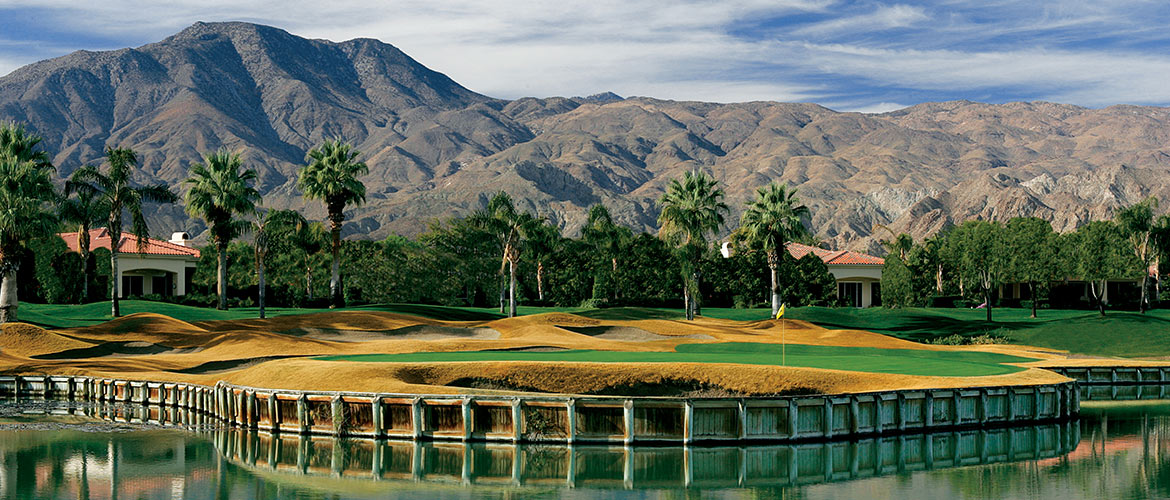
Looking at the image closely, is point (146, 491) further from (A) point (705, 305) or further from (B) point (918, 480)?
→ (A) point (705, 305)

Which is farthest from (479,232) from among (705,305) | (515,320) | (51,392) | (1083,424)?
(1083,424)

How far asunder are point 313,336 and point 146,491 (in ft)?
131

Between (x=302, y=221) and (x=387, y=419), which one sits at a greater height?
(x=302, y=221)

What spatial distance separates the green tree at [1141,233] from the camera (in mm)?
96562

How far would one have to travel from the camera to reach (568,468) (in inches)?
1115

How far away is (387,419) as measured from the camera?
32.4 metres

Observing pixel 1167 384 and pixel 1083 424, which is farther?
pixel 1167 384

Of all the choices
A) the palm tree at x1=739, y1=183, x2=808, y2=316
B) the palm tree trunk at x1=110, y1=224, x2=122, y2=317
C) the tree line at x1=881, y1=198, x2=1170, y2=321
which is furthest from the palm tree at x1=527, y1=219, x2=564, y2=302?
the palm tree trunk at x1=110, y1=224, x2=122, y2=317

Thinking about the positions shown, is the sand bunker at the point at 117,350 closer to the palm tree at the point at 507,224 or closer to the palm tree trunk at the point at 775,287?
the palm tree at the point at 507,224

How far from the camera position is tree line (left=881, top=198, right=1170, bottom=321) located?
8631 cm

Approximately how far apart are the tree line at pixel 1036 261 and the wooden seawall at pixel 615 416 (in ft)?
172

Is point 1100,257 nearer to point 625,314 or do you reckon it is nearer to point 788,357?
point 625,314

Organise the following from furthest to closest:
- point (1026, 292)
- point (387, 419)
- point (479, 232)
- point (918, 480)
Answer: point (1026, 292) < point (479, 232) < point (387, 419) < point (918, 480)

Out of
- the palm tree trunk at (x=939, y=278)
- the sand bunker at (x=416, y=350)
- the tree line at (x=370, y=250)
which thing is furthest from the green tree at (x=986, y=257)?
the palm tree trunk at (x=939, y=278)
